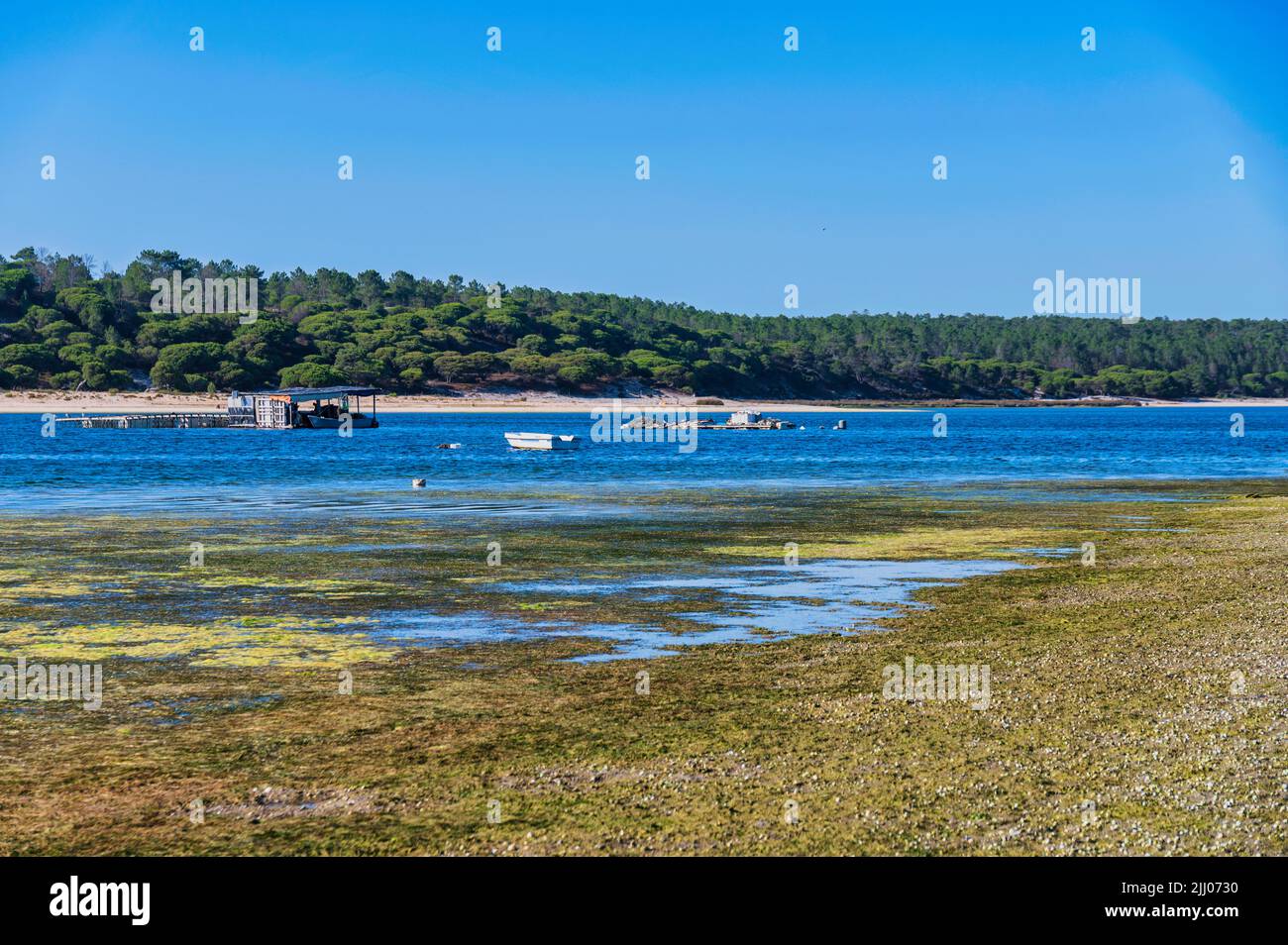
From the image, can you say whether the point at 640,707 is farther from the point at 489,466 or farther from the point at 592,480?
the point at 489,466

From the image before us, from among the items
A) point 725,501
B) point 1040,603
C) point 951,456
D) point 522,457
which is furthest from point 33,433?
point 1040,603

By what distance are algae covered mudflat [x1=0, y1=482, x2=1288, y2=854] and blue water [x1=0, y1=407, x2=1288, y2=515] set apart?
21872 millimetres

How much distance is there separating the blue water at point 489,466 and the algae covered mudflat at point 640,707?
21.9 meters

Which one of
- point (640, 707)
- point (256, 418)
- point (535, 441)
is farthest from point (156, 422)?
point (640, 707)

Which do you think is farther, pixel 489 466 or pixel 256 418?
pixel 256 418

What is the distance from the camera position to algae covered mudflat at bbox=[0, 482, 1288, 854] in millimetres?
11820

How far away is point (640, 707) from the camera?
16.4 metres

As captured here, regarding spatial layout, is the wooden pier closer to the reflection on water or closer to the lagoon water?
the lagoon water

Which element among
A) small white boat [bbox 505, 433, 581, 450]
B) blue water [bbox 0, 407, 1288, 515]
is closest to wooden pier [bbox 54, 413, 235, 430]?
blue water [bbox 0, 407, 1288, 515]

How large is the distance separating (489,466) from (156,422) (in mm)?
86938

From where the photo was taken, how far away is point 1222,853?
1085 centimetres

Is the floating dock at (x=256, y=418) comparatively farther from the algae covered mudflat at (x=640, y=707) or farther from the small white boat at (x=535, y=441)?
the algae covered mudflat at (x=640, y=707)

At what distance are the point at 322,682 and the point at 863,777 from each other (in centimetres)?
811
